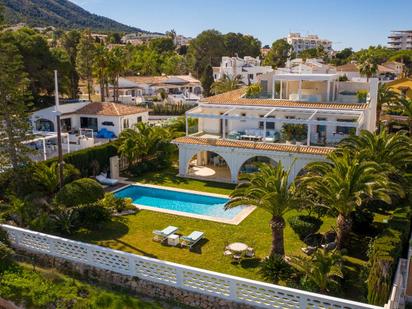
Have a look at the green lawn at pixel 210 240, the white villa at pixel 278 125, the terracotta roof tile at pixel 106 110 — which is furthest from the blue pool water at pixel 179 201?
the terracotta roof tile at pixel 106 110

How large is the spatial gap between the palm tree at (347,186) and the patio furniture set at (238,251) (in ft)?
12.1

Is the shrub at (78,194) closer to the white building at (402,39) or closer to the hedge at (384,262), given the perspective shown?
the hedge at (384,262)

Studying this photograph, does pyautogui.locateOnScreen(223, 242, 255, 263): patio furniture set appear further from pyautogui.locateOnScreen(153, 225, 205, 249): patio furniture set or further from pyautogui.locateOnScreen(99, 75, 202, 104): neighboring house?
pyautogui.locateOnScreen(99, 75, 202, 104): neighboring house

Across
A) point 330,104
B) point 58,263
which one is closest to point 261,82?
point 330,104

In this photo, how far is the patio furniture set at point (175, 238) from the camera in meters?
19.3

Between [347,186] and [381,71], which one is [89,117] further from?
[381,71]

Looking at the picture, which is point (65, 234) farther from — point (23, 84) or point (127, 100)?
point (127, 100)

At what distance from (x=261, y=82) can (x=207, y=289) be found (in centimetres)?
2576

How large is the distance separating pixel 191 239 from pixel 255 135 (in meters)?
14.2

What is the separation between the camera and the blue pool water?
24.8m

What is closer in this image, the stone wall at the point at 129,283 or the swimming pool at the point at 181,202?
the stone wall at the point at 129,283

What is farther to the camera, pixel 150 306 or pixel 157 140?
pixel 157 140

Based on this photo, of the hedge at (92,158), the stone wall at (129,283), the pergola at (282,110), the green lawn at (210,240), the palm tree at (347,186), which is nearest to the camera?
the stone wall at (129,283)

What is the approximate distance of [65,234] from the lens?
805 inches
